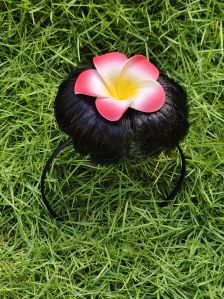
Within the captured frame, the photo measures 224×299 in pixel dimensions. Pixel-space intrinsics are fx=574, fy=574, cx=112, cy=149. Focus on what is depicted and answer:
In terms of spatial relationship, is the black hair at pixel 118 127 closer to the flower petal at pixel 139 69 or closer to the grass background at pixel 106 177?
the flower petal at pixel 139 69

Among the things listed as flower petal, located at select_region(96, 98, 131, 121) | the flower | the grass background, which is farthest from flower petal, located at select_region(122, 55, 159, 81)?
the grass background

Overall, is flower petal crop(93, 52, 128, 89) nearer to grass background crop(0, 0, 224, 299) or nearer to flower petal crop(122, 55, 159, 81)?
flower petal crop(122, 55, 159, 81)

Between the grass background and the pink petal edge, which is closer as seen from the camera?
the pink petal edge

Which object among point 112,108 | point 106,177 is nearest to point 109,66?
point 112,108

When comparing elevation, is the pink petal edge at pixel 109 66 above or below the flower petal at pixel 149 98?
above

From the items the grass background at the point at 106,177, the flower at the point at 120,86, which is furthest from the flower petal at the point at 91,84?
the grass background at the point at 106,177

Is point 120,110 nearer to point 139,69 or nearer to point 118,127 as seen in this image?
point 118,127

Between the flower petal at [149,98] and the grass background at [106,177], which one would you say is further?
the grass background at [106,177]
